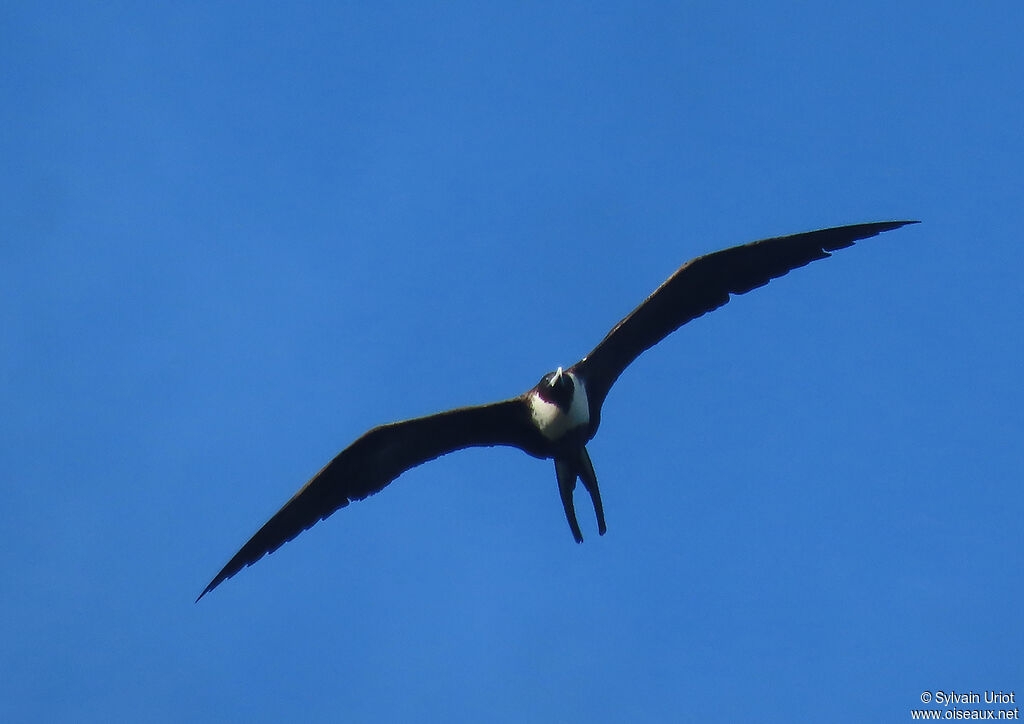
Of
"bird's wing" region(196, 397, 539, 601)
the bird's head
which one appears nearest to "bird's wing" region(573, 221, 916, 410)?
the bird's head

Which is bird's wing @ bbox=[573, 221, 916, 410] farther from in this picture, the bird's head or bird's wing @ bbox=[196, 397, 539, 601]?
bird's wing @ bbox=[196, 397, 539, 601]

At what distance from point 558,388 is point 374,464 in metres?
1.86

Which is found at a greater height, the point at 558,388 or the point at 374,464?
the point at 558,388

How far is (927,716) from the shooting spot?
1233cm

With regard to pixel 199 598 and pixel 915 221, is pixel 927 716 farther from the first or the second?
pixel 199 598

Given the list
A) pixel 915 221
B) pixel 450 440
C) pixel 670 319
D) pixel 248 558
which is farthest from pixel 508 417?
pixel 915 221

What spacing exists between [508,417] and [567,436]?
64 centimetres

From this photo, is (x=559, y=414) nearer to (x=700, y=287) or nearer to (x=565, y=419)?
(x=565, y=419)

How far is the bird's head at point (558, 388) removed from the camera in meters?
12.8

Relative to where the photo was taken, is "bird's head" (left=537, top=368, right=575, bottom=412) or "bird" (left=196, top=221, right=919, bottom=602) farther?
"bird" (left=196, top=221, right=919, bottom=602)

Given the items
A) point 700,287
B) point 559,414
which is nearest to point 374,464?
point 559,414

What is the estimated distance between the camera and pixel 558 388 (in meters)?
12.8

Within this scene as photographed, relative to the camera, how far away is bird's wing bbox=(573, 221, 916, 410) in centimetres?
1323

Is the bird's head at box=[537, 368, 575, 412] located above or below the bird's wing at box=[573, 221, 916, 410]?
below
